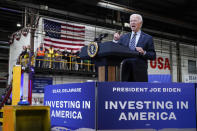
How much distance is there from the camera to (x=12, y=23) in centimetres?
2120

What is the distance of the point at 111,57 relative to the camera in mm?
2902

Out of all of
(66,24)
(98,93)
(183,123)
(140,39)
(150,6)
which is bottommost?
(183,123)

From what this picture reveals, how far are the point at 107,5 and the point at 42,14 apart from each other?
14.9 feet

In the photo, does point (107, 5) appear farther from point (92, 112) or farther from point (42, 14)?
point (92, 112)

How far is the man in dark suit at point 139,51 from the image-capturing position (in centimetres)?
290

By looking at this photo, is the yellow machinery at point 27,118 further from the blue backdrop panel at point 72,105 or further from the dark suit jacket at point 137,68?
the dark suit jacket at point 137,68

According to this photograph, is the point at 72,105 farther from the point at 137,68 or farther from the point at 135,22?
the point at 135,22

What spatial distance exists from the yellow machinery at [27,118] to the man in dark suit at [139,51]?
101cm

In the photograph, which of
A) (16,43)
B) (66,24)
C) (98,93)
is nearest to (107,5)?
(66,24)

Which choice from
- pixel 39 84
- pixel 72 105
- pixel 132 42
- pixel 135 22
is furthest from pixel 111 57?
pixel 39 84

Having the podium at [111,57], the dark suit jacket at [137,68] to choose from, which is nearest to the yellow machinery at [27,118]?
the podium at [111,57]

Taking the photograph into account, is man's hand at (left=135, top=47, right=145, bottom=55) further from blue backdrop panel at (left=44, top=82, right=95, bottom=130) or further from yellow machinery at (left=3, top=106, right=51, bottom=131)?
yellow machinery at (left=3, top=106, right=51, bottom=131)

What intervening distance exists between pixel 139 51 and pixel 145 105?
2.57 ft

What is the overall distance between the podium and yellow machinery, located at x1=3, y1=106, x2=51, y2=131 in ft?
2.55
